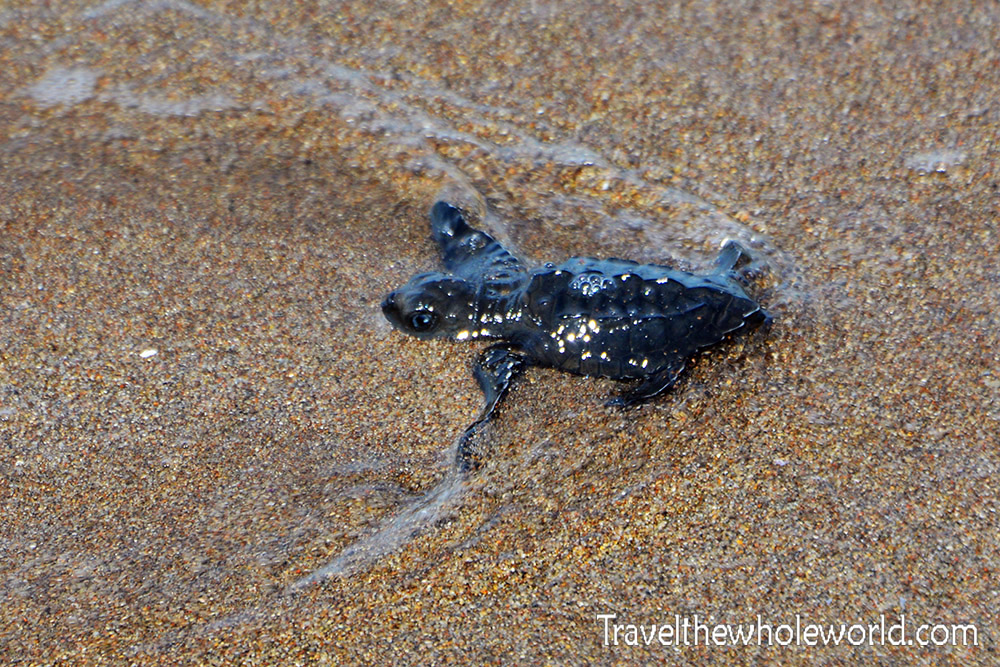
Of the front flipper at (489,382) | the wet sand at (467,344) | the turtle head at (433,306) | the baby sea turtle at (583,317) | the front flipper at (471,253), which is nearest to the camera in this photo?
the wet sand at (467,344)

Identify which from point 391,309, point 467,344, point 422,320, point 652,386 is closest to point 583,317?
point 652,386

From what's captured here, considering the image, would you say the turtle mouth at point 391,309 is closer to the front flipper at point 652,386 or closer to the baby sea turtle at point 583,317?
the baby sea turtle at point 583,317

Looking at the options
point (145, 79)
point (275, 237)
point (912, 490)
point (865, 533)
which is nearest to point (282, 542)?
point (275, 237)

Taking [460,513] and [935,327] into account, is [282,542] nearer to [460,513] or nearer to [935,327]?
[460,513]

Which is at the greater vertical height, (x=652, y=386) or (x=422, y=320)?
(x=652, y=386)

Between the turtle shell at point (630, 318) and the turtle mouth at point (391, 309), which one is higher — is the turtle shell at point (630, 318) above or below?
above

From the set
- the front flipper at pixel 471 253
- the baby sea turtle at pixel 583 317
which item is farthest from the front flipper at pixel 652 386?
the front flipper at pixel 471 253

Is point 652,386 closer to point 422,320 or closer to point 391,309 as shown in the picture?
point 422,320
